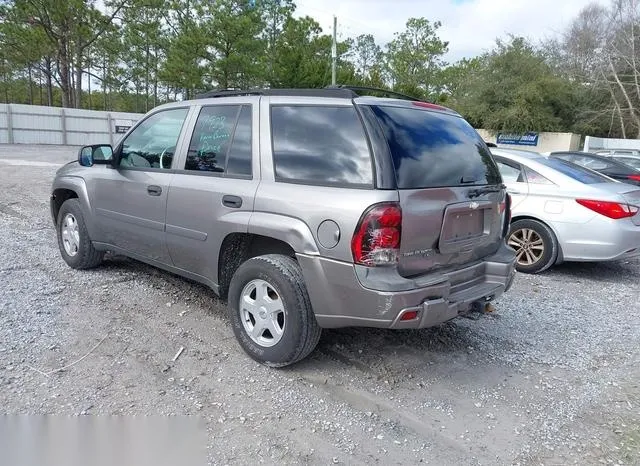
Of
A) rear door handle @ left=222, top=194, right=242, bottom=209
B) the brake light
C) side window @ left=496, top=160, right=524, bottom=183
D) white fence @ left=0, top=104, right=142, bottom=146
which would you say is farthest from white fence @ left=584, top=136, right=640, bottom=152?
rear door handle @ left=222, top=194, right=242, bottom=209

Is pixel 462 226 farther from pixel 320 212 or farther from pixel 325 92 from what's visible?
pixel 325 92

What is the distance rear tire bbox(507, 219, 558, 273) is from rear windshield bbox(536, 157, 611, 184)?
739 millimetres

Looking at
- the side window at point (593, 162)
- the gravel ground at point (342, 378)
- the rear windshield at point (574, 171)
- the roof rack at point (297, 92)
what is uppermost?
the roof rack at point (297, 92)

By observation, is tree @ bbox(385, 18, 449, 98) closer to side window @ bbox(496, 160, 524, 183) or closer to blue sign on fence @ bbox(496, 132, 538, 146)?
blue sign on fence @ bbox(496, 132, 538, 146)

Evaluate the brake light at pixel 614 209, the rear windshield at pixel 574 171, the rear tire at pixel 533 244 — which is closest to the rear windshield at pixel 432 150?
the brake light at pixel 614 209

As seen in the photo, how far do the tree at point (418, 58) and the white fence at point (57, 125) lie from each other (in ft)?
107

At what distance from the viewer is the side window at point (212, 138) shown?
377 cm

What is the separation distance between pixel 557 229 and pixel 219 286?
14.0 feet

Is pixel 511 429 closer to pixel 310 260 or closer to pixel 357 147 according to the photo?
pixel 310 260

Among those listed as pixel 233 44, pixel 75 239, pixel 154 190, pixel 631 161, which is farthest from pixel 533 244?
pixel 233 44

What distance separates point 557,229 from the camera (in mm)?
5980

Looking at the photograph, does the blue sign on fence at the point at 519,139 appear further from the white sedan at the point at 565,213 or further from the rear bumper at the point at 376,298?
the rear bumper at the point at 376,298

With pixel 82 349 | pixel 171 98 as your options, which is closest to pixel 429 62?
pixel 171 98

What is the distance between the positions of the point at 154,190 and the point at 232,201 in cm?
102
